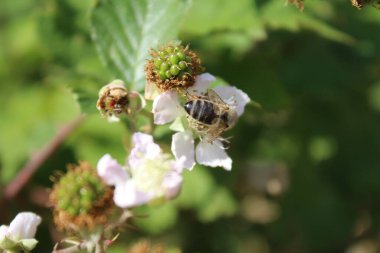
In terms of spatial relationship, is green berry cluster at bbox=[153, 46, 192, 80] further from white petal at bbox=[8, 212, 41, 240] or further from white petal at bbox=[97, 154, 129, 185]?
white petal at bbox=[8, 212, 41, 240]

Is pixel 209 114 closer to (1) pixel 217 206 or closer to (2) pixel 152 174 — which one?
(2) pixel 152 174

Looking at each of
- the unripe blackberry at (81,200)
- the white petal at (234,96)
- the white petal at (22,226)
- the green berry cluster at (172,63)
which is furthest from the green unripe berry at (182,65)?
the white petal at (22,226)

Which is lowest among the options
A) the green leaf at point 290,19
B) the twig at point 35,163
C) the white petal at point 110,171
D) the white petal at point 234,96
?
the twig at point 35,163

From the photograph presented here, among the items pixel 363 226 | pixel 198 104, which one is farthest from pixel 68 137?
A: pixel 363 226

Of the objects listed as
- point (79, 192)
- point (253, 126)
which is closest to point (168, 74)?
point (79, 192)

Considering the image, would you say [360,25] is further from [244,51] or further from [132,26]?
[132,26]

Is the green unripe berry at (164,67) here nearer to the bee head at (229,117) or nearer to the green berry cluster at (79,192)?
the bee head at (229,117)

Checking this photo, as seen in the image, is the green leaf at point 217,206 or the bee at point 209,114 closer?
the bee at point 209,114
